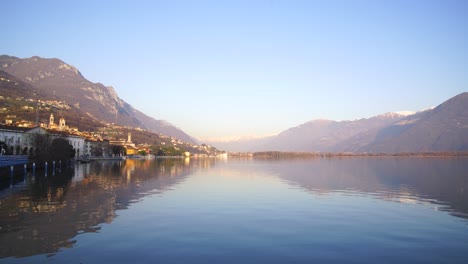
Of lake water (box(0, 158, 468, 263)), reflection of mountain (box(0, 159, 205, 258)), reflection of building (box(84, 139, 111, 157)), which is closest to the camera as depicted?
lake water (box(0, 158, 468, 263))

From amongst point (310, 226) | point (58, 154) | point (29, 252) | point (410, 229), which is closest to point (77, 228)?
point (29, 252)

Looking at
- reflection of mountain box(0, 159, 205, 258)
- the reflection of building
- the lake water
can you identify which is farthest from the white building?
the lake water

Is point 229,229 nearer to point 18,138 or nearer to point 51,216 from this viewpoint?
point 51,216

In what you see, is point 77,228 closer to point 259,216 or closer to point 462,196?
point 259,216

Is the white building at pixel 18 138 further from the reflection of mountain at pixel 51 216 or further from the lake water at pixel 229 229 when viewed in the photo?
the lake water at pixel 229 229

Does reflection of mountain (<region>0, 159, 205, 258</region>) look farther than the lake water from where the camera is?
Yes

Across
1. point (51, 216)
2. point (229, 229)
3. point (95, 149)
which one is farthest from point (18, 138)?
point (229, 229)

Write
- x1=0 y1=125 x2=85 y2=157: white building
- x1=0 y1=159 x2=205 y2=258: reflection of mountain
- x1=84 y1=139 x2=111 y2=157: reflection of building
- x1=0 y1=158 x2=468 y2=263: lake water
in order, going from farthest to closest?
1. x1=84 y1=139 x2=111 y2=157: reflection of building
2. x1=0 y1=125 x2=85 y2=157: white building
3. x1=0 y1=159 x2=205 y2=258: reflection of mountain
4. x1=0 y1=158 x2=468 y2=263: lake water

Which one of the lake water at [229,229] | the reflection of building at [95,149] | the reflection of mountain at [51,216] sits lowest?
the lake water at [229,229]

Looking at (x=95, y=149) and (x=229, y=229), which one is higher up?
(x=95, y=149)

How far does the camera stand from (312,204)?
32156 mm

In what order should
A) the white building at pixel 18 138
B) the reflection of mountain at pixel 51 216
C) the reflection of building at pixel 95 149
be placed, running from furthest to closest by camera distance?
1. the reflection of building at pixel 95 149
2. the white building at pixel 18 138
3. the reflection of mountain at pixel 51 216

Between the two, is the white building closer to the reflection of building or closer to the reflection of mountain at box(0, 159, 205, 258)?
the reflection of building

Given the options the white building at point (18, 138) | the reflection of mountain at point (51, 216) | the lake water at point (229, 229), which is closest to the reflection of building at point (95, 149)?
the white building at point (18, 138)
